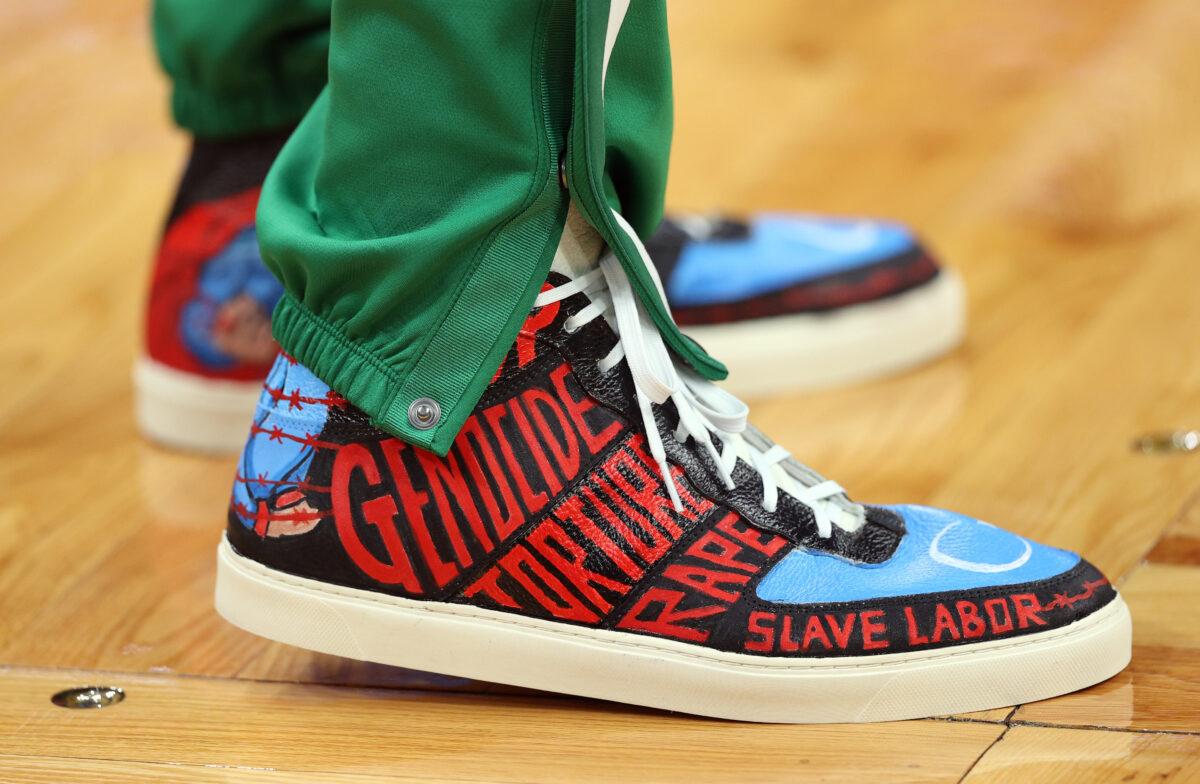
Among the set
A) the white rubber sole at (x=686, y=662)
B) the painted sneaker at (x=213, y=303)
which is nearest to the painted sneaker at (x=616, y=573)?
the white rubber sole at (x=686, y=662)

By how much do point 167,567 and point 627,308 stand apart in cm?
37

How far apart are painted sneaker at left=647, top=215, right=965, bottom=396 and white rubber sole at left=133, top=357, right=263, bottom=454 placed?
0.33 metres

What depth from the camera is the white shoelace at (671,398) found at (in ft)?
2.26

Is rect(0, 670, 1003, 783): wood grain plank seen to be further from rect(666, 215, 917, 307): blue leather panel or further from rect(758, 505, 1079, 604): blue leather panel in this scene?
rect(666, 215, 917, 307): blue leather panel

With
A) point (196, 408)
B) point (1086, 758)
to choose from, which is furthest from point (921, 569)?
point (196, 408)

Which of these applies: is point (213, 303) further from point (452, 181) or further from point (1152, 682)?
point (1152, 682)

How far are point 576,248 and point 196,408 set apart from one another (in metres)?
0.49

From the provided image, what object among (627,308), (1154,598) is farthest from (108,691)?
(1154,598)

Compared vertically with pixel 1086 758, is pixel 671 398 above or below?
above

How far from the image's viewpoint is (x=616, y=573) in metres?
0.68

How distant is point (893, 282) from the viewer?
1.22m

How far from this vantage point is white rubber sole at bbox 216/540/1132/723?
2.22ft

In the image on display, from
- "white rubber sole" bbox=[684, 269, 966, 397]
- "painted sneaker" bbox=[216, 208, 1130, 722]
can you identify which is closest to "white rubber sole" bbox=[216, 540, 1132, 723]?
"painted sneaker" bbox=[216, 208, 1130, 722]

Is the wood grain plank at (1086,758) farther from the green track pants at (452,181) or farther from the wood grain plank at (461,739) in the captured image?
the green track pants at (452,181)
